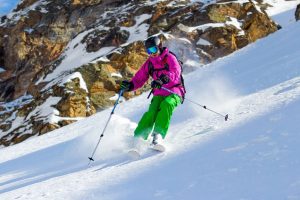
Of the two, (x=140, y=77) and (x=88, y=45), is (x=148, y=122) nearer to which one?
(x=140, y=77)

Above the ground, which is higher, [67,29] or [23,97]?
[67,29]

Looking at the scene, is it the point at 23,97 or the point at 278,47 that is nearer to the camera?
the point at 278,47

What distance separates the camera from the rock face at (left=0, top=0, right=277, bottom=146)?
40.8m

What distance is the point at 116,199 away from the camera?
5.25 meters

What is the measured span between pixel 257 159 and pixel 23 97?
5880cm

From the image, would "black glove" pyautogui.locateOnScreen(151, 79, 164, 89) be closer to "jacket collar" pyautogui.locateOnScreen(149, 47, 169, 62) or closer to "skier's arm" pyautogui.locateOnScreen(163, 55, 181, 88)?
"skier's arm" pyautogui.locateOnScreen(163, 55, 181, 88)

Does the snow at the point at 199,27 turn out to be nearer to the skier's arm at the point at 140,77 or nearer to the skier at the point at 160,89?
the skier's arm at the point at 140,77

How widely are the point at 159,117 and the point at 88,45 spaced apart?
180 ft

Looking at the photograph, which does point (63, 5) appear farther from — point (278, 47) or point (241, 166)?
point (241, 166)

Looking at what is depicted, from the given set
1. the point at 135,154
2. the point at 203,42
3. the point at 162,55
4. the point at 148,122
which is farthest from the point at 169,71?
the point at 203,42

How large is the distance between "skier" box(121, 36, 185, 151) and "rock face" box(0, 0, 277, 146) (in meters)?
30.2

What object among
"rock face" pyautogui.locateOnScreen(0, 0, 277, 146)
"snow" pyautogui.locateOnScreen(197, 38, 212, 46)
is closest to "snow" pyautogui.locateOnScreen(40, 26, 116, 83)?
"rock face" pyautogui.locateOnScreen(0, 0, 277, 146)

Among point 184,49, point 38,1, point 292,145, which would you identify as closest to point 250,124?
point 292,145

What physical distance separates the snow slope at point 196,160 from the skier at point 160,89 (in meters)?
0.44
